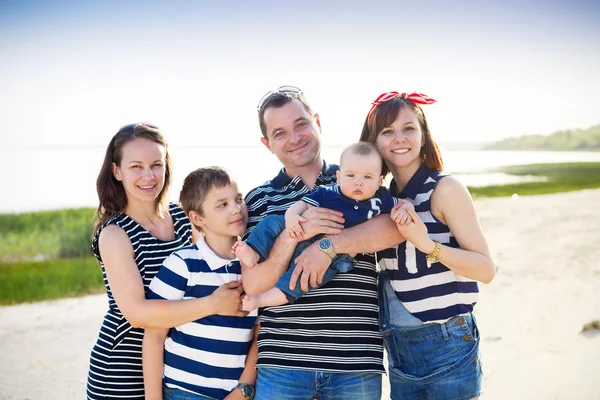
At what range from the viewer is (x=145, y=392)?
3.17m

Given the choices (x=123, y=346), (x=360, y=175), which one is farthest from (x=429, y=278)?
(x=123, y=346)

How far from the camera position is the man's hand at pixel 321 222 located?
316cm

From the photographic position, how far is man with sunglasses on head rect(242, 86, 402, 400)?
309cm

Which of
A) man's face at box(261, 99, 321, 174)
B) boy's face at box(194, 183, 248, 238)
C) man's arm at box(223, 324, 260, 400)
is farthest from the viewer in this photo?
man's face at box(261, 99, 321, 174)

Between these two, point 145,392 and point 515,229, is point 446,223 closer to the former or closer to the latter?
point 145,392

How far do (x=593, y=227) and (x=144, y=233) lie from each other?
577 inches

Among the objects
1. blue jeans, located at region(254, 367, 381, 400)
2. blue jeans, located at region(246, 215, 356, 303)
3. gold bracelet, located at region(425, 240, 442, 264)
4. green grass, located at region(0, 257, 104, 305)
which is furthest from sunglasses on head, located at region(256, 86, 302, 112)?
green grass, located at region(0, 257, 104, 305)

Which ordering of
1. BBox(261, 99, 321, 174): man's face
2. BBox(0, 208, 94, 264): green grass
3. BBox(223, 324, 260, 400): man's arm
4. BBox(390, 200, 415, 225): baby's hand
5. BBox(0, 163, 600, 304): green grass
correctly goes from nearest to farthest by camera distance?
1. BBox(390, 200, 415, 225): baby's hand
2. BBox(223, 324, 260, 400): man's arm
3. BBox(261, 99, 321, 174): man's face
4. BBox(0, 163, 600, 304): green grass
5. BBox(0, 208, 94, 264): green grass

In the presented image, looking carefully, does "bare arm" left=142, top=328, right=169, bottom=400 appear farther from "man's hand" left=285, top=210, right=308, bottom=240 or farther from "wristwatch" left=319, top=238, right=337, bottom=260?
"wristwatch" left=319, top=238, right=337, bottom=260

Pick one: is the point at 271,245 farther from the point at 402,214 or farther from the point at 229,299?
the point at 402,214

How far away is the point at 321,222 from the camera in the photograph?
125 inches

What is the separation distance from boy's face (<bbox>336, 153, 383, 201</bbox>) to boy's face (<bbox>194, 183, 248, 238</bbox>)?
66 cm

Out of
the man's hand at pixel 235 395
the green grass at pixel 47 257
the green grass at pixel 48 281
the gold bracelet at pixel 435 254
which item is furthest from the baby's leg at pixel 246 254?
the green grass at pixel 48 281

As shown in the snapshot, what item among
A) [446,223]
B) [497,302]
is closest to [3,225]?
[497,302]
